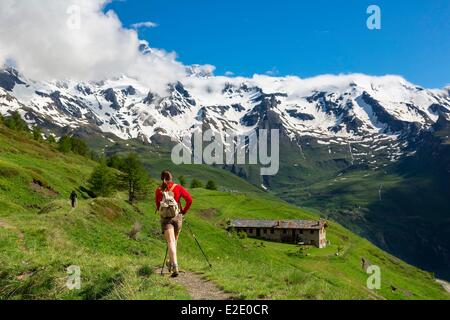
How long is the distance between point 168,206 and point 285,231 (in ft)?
444

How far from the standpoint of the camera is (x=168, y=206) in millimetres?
18531

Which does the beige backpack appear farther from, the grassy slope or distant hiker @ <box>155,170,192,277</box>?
the grassy slope

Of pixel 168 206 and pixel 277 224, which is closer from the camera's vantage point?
pixel 168 206

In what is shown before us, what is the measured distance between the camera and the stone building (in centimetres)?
14600

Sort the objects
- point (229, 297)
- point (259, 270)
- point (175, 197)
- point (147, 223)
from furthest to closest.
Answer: point (147, 223)
point (259, 270)
point (175, 197)
point (229, 297)

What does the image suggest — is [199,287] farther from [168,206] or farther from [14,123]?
[14,123]

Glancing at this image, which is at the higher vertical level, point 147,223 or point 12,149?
point 12,149

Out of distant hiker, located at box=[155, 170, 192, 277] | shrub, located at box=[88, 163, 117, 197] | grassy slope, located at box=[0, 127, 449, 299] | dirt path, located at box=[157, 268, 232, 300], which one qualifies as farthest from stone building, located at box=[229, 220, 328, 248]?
distant hiker, located at box=[155, 170, 192, 277]

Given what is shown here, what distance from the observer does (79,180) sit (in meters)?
96.6

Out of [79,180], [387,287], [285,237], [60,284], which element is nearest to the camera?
[60,284]

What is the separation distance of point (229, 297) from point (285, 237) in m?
137

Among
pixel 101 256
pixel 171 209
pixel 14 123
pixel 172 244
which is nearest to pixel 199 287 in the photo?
pixel 172 244
